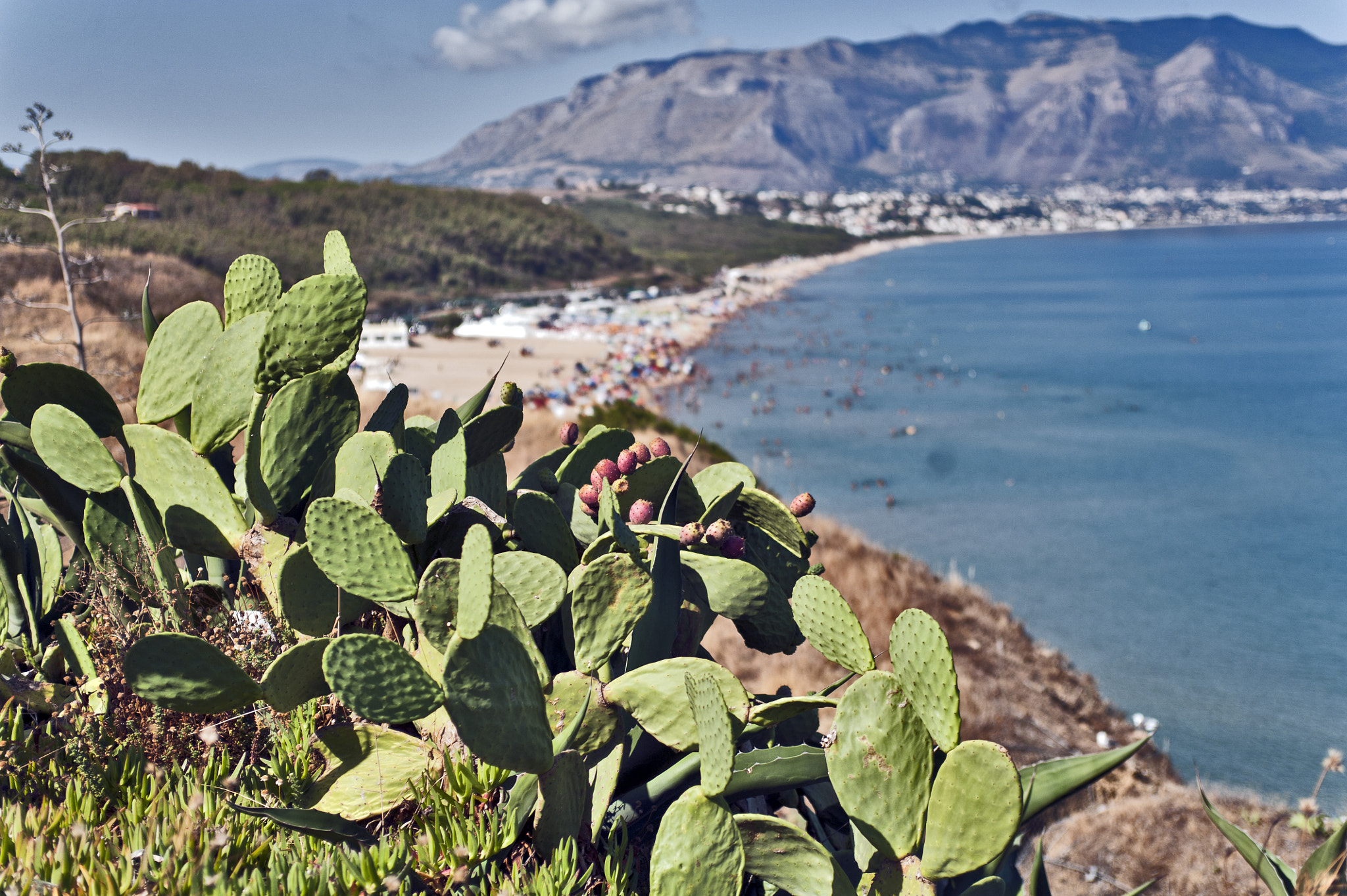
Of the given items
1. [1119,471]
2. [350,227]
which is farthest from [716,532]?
[350,227]

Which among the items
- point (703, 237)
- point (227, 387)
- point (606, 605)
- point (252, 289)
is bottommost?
point (606, 605)

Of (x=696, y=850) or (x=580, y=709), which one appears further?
(x=580, y=709)

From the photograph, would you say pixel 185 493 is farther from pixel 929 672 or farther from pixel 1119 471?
pixel 1119 471

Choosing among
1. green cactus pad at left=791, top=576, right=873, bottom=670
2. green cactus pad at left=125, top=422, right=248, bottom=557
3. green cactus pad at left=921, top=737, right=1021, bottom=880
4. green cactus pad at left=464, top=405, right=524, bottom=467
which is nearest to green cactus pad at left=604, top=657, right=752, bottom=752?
green cactus pad at left=791, top=576, right=873, bottom=670

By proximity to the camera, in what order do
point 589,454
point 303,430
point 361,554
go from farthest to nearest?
1. point 589,454
2. point 303,430
3. point 361,554

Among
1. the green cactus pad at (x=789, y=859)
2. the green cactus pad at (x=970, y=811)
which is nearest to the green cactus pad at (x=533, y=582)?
the green cactus pad at (x=789, y=859)

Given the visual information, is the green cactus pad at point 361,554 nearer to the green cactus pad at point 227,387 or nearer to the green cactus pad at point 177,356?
the green cactus pad at point 227,387

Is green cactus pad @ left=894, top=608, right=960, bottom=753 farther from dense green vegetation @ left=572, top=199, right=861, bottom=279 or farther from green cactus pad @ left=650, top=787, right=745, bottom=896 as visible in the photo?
dense green vegetation @ left=572, top=199, right=861, bottom=279
